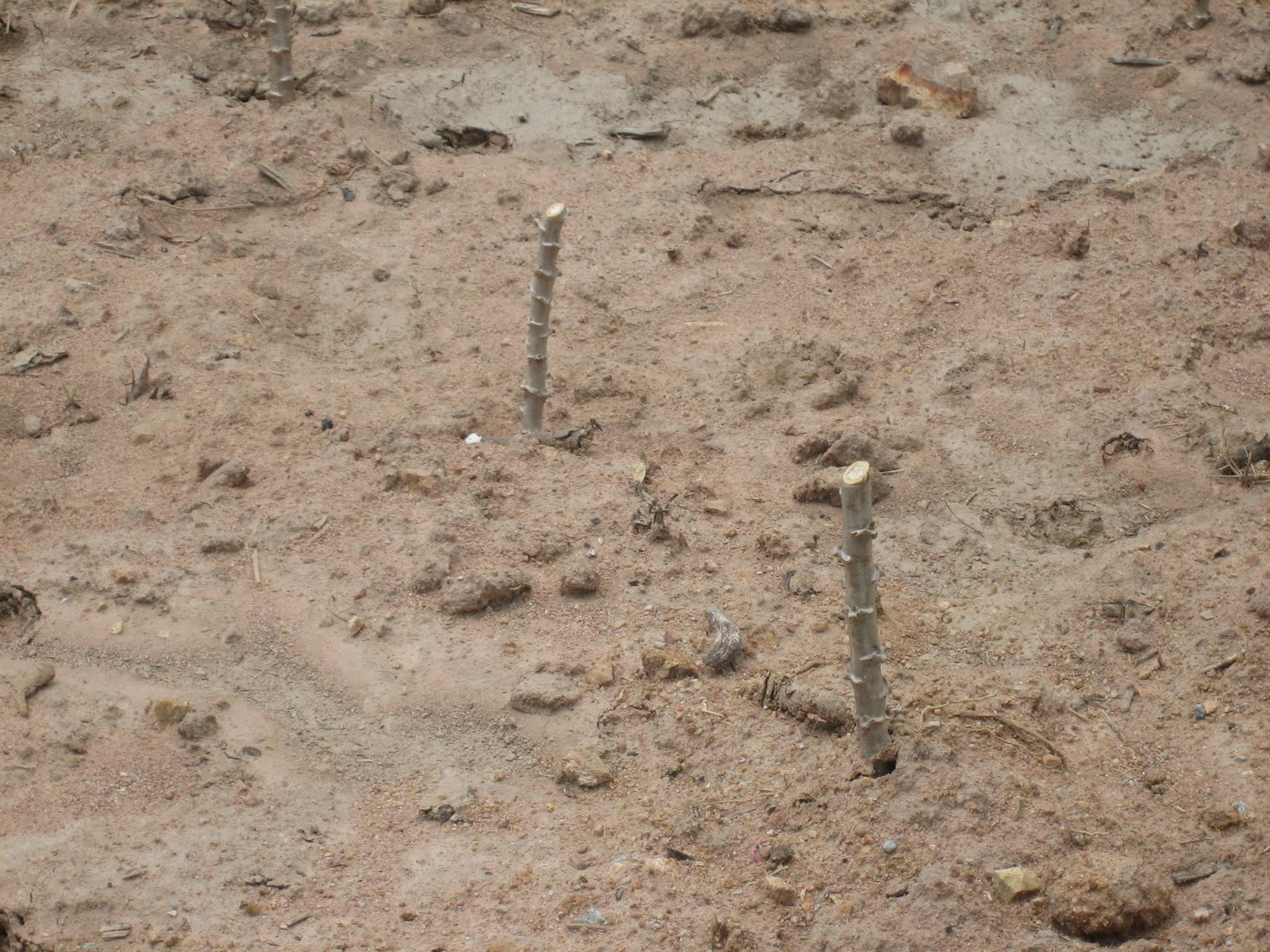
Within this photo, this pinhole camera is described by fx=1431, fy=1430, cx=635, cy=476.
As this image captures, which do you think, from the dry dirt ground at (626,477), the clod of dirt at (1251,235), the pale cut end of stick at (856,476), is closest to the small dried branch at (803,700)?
the dry dirt ground at (626,477)

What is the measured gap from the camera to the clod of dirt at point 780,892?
3406 millimetres

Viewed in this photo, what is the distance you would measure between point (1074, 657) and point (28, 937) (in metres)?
→ 2.80

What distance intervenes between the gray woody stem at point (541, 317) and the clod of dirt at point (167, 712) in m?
1.80

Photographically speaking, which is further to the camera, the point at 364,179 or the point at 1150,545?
the point at 364,179

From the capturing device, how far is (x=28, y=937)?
10.8 ft

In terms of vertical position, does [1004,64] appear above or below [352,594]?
above

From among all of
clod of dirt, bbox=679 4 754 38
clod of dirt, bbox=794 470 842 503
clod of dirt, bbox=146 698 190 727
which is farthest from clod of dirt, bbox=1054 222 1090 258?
clod of dirt, bbox=146 698 190 727

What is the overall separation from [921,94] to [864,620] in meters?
4.50

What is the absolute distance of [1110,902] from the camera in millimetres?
3133

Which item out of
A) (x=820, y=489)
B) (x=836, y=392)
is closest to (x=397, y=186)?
(x=836, y=392)

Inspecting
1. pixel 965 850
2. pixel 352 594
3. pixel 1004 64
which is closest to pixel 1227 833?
pixel 965 850

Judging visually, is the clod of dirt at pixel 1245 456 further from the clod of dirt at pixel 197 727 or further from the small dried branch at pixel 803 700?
the clod of dirt at pixel 197 727

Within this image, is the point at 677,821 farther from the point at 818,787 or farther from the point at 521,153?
the point at 521,153

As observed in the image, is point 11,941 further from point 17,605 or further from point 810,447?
point 810,447
